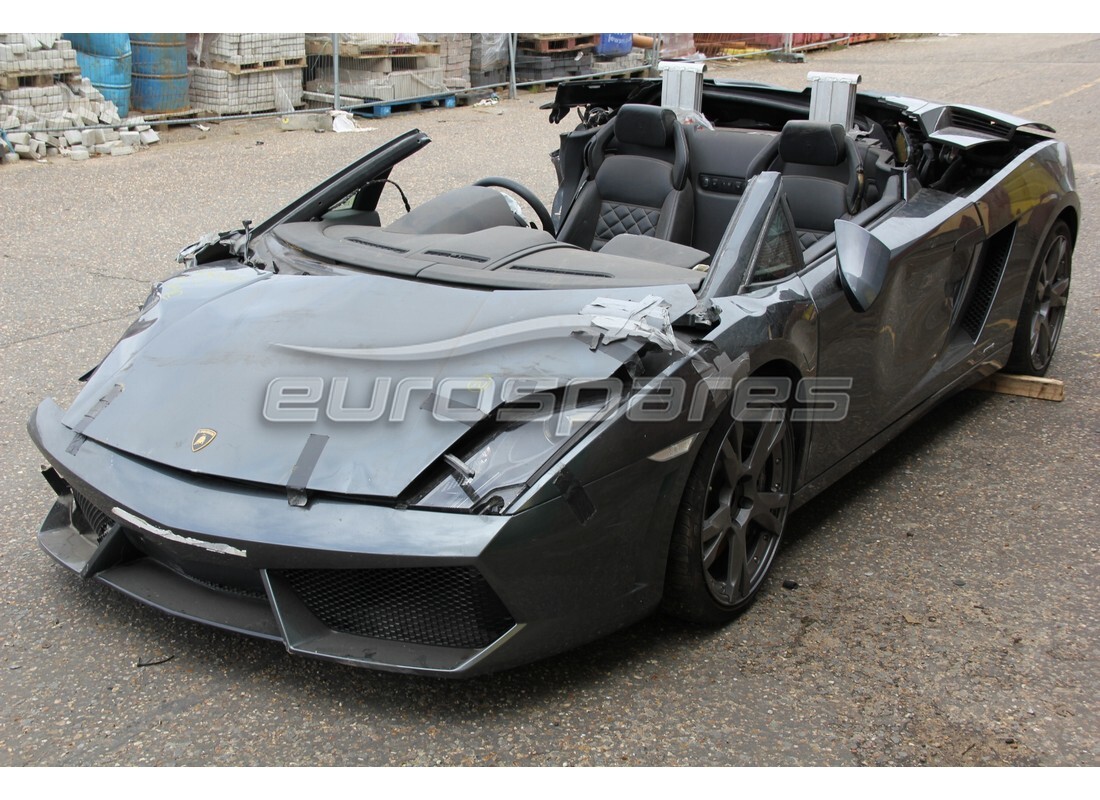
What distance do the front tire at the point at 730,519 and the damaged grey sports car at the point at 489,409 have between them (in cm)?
1

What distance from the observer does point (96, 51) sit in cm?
1059

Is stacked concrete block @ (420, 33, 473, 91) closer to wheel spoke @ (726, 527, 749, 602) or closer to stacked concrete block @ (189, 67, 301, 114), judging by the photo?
stacked concrete block @ (189, 67, 301, 114)

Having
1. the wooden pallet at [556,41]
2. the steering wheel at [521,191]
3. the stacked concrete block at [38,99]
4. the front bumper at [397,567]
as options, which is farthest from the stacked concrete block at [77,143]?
the front bumper at [397,567]

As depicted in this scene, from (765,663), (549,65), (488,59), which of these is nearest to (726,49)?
(549,65)

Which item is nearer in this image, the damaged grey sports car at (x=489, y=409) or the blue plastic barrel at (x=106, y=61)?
the damaged grey sports car at (x=489, y=409)

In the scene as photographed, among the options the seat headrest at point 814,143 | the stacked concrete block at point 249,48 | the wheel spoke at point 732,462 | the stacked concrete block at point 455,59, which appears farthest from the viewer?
the stacked concrete block at point 455,59

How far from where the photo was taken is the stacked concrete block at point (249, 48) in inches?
443

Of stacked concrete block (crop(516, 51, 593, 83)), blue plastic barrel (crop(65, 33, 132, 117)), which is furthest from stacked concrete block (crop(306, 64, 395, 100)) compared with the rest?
stacked concrete block (crop(516, 51, 593, 83))

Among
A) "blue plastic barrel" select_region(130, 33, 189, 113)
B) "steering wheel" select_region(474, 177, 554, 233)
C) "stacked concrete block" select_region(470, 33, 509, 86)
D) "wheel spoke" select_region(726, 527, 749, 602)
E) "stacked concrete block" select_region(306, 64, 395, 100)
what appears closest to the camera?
"wheel spoke" select_region(726, 527, 749, 602)

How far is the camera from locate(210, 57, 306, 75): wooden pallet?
11.3m

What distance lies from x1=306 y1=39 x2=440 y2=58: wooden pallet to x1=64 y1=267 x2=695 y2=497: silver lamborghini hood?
8943 mm

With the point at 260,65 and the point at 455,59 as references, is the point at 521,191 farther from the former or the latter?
the point at 455,59

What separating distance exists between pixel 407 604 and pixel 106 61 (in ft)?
30.1

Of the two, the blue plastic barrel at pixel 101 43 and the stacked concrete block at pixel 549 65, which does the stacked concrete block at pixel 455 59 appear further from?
the blue plastic barrel at pixel 101 43
